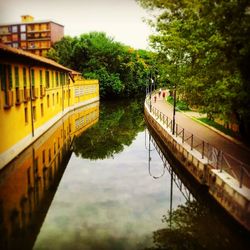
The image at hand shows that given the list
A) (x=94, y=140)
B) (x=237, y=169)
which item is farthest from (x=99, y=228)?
(x=94, y=140)

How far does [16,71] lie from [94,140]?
10.0m

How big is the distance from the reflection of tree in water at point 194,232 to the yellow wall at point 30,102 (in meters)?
9.39

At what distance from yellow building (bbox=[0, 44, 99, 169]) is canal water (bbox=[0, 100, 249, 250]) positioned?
4.03ft

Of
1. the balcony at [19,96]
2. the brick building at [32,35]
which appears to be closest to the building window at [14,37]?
the brick building at [32,35]

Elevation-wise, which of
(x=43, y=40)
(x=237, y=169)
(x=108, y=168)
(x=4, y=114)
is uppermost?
(x=43, y=40)

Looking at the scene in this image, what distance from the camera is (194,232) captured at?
11.8 m

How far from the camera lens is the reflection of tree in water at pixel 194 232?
1083 cm

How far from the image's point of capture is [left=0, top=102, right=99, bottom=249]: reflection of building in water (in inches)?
444

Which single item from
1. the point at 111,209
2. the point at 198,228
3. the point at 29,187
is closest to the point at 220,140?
the point at 198,228

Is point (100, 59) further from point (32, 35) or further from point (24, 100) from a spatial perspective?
point (24, 100)

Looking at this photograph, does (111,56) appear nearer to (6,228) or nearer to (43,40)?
(43,40)

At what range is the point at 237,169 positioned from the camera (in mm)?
14617

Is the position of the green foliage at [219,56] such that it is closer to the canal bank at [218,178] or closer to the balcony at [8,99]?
the canal bank at [218,178]

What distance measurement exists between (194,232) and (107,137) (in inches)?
729
